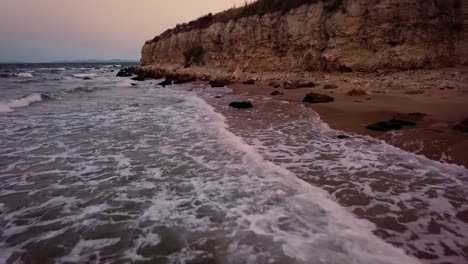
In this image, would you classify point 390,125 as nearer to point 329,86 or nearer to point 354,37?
point 329,86

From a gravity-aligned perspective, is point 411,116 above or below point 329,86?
below

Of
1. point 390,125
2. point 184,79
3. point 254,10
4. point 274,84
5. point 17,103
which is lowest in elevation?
point 17,103

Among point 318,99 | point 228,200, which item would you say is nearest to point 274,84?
point 318,99

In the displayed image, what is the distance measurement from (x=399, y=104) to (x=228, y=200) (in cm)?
830

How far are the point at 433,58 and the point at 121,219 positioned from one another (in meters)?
16.1

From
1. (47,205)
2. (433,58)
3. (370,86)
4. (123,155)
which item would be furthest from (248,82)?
(47,205)

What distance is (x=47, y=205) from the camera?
14.6 ft

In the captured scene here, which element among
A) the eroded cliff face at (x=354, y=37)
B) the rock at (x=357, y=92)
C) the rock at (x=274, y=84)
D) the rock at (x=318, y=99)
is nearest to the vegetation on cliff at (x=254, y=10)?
the eroded cliff face at (x=354, y=37)

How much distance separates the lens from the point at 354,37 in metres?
17.3

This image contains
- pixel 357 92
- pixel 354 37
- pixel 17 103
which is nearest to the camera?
pixel 357 92

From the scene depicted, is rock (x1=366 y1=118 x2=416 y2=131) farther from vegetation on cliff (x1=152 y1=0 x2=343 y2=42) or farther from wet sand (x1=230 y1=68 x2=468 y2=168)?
vegetation on cliff (x1=152 y1=0 x2=343 y2=42)

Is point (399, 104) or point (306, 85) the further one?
point (306, 85)

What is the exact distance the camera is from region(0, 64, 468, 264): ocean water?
3350mm

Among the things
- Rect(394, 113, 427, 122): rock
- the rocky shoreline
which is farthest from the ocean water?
Rect(394, 113, 427, 122): rock
